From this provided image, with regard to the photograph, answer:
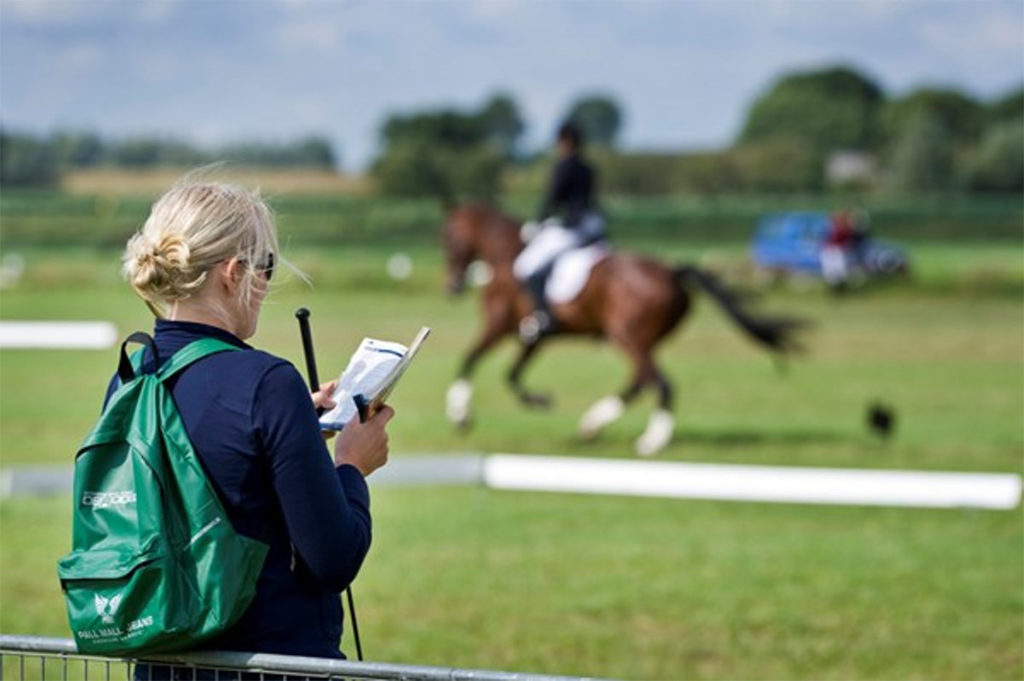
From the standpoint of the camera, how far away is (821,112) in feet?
260

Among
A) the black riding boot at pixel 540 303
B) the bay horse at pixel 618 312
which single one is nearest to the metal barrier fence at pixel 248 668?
the bay horse at pixel 618 312

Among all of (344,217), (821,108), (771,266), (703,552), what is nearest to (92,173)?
(344,217)

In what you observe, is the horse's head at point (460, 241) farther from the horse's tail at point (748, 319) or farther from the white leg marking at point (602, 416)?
the white leg marking at point (602, 416)

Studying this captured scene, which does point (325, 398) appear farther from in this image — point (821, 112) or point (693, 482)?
point (821, 112)

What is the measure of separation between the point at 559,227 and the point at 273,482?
16767mm

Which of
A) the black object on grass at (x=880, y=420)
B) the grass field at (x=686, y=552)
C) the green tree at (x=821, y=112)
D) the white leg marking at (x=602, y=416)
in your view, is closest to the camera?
the grass field at (x=686, y=552)

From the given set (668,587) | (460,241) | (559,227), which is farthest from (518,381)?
(668,587)

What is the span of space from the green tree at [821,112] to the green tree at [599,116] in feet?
17.7

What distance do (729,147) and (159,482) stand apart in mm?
71915

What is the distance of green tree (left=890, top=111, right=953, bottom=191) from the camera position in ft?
220

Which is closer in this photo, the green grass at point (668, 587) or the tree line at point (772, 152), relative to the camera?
the green grass at point (668, 587)

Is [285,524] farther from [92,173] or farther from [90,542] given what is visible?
[92,173]

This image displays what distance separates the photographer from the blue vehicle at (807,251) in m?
52.1

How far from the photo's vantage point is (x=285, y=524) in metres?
3.39
